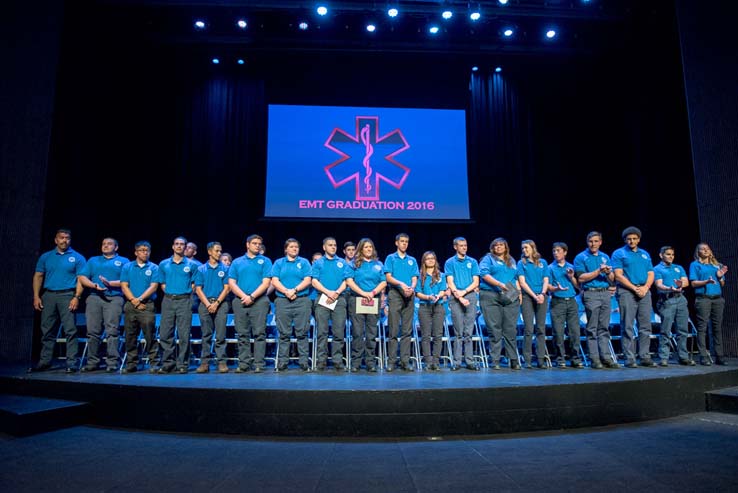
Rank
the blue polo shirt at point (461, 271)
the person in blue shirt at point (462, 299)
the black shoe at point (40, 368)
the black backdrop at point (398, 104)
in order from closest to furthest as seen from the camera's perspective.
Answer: the black shoe at point (40, 368), the person in blue shirt at point (462, 299), the blue polo shirt at point (461, 271), the black backdrop at point (398, 104)

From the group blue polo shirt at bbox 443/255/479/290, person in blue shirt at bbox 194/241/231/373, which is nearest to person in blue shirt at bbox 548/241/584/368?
blue polo shirt at bbox 443/255/479/290

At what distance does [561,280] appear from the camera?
16.5ft

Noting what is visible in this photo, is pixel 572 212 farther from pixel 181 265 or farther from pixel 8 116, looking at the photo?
pixel 8 116

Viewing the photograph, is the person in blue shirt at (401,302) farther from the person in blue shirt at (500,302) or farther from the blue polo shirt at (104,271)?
the blue polo shirt at (104,271)

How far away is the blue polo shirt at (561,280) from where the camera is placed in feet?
16.4

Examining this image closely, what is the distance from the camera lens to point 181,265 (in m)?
4.79

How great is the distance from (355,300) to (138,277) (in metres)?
2.47

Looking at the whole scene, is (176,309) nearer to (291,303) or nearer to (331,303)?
(291,303)

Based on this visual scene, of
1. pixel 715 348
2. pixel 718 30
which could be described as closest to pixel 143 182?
pixel 715 348

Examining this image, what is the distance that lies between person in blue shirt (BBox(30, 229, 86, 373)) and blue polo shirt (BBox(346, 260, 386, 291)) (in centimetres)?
304

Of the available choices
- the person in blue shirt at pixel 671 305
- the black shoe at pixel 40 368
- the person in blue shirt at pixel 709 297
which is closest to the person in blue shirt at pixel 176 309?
the black shoe at pixel 40 368

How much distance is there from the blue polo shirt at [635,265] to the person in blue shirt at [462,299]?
1.66m

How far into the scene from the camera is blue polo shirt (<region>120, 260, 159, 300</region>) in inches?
189

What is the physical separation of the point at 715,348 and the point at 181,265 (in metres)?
6.08
